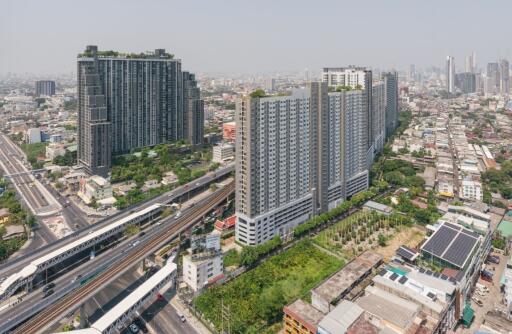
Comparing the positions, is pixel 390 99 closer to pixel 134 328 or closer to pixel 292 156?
pixel 292 156

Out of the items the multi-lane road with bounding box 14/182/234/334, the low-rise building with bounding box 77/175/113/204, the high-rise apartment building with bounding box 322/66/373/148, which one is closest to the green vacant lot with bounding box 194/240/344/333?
the multi-lane road with bounding box 14/182/234/334

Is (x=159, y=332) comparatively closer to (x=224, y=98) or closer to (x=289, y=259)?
(x=289, y=259)

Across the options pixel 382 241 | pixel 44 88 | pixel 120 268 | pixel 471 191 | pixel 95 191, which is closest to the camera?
pixel 120 268

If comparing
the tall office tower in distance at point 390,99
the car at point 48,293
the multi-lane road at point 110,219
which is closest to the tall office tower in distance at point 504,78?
the tall office tower in distance at point 390,99

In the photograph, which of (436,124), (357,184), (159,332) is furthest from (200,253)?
(436,124)

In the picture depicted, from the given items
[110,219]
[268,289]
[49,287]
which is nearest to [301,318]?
[268,289]

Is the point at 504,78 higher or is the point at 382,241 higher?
the point at 504,78
